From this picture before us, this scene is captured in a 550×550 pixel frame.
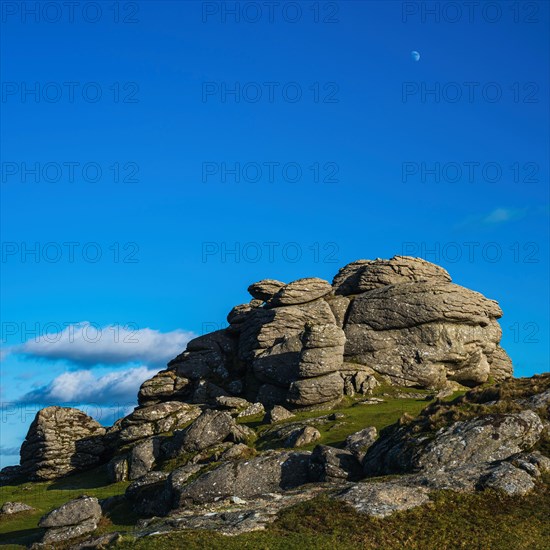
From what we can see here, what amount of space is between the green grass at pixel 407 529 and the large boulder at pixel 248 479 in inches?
388

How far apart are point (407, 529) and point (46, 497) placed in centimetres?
4827

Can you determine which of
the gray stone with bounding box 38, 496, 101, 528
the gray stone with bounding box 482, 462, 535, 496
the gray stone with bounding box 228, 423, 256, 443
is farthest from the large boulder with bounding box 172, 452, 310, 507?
the gray stone with bounding box 228, 423, 256, 443

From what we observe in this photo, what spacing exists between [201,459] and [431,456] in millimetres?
27654

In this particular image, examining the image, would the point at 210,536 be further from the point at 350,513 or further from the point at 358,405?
the point at 358,405

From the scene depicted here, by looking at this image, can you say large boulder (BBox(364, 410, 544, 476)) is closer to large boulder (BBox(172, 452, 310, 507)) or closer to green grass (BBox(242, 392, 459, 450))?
large boulder (BBox(172, 452, 310, 507))

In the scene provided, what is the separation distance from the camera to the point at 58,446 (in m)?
83.7

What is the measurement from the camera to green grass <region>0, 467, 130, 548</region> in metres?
46.2

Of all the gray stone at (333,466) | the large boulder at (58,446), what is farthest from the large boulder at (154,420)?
the gray stone at (333,466)

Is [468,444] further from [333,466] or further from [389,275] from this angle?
[389,275]

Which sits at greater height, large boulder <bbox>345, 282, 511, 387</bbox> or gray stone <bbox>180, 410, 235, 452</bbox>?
large boulder <bbox>345, 282, 511, 387</bbox>

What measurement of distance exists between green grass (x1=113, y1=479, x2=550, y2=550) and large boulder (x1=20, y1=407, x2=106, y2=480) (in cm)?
5680

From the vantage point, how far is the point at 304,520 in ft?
103

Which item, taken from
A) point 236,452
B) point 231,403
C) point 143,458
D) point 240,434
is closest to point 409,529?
point 236,452

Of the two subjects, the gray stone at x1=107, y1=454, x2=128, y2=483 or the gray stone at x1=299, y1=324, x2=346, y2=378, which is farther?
the gray stone at x1=299, y1=324, x2=346, y2=378
